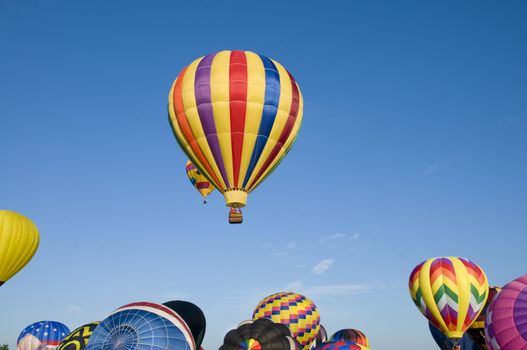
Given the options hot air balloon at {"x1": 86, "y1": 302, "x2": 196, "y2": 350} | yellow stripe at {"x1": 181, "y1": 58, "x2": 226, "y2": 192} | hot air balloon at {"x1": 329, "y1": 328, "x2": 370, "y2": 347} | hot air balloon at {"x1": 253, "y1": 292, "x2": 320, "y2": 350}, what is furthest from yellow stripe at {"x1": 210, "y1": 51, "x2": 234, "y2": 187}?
hot air balloon at {"x1": 329, "y1": 328, "x2": 370, "y2": 347}

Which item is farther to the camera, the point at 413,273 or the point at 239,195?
the point at 413,273

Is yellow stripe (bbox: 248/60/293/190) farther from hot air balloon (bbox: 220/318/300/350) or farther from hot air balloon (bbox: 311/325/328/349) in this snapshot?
hot air balloon (bbox: 311/325/328/349)

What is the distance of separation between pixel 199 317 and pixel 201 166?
5852mm

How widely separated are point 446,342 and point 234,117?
17.2m

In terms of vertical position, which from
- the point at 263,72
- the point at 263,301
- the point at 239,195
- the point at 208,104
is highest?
the point at 263,72

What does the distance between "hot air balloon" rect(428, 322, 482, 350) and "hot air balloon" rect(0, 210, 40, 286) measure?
21.4 meters

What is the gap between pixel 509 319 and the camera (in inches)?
596

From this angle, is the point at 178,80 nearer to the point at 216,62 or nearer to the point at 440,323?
the point at 216,62

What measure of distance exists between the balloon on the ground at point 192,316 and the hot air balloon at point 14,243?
8653mm

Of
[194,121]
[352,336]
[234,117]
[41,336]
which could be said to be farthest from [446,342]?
[41,336]

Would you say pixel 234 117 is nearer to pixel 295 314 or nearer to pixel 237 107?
pixel 237 107

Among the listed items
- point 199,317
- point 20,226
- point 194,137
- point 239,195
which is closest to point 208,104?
point 194,137

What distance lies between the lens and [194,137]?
19.7 m

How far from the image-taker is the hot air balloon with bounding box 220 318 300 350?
17.2m
